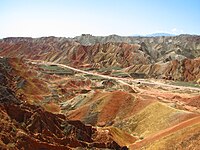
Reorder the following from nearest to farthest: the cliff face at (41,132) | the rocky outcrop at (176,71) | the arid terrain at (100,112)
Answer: the cliff face at (41,132), the arid terrain at (100,112), the rocky outcrop at (176,71)

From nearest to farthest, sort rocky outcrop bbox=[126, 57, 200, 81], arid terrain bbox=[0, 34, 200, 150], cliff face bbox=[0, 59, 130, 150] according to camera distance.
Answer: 1. cliff face bbox=[0, 59, 130, 150]
2. arid terrain bbox=[0, 34, 200, 150]
3. rocky outcrop bbox=[126, 57, 200, 81]

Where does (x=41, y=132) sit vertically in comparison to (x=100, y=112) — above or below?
above

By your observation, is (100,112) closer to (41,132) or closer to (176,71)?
(41,132)

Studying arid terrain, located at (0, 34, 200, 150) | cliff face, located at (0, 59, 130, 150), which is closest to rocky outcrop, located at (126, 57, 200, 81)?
arid terrain, located at (0, 34, 200, 150)

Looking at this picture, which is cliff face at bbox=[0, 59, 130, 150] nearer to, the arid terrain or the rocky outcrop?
the arid terrain

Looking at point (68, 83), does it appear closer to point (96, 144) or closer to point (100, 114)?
point (100, 114)

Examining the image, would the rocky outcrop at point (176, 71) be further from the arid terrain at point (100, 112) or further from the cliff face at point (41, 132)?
the cliff face at point (41, 132)

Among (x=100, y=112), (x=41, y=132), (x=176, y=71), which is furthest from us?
(x=176, y=71)

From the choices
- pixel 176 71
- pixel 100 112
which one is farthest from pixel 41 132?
pixel 176 71

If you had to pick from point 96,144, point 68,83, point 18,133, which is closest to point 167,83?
point 68,83

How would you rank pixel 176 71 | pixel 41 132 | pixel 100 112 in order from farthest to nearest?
pixel 176 71
pixel 100 112
pixel 41 132

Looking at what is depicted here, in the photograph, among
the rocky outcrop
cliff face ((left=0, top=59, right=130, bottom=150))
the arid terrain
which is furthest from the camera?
the rocky outcrop

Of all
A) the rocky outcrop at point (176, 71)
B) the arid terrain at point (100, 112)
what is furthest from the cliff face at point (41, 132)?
the rocky outcrop at point (176, 71)
